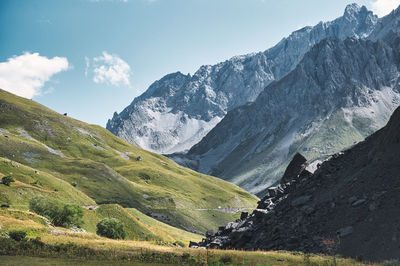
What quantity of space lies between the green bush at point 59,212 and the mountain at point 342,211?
30707 millimetres

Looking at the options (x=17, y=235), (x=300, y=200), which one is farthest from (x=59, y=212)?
(x=300, y=200)

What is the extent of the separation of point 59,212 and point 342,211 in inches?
2254

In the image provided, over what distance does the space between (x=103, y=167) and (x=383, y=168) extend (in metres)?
171

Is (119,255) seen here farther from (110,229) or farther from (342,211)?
(110,229)

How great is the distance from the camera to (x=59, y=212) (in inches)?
2899

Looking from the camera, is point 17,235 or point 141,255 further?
point 17,235

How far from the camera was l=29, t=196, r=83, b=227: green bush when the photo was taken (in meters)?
73.1

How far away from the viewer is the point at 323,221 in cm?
4872

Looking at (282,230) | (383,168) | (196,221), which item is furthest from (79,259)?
(196,221)

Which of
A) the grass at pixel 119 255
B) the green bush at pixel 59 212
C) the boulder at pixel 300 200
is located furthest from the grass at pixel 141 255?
the green bush at pixel 59 212

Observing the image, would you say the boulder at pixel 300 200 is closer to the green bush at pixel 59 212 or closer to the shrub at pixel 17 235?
the shrub at pixel 17 235

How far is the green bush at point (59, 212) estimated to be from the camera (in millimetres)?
73062

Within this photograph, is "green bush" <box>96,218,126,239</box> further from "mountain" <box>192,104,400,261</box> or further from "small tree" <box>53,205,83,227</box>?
"mountain" <box>192,104,400,261</box>

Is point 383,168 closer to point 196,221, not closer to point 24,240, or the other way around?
point 24,240
